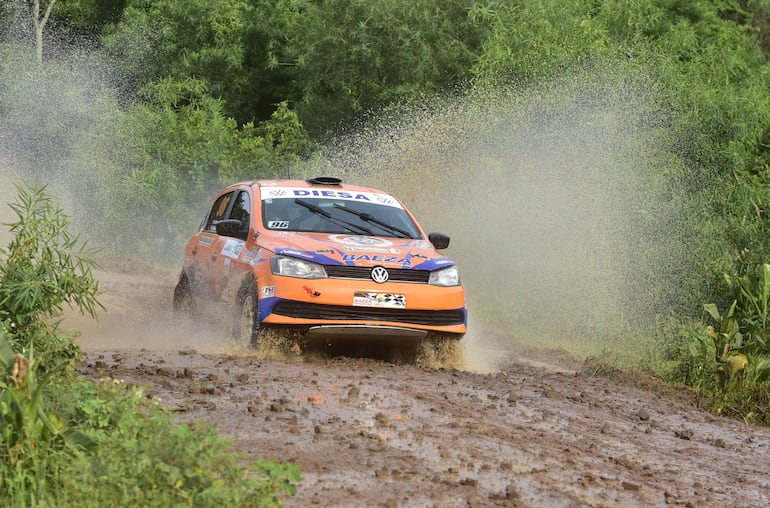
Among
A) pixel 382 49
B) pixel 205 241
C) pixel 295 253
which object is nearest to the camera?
pixel 295 253

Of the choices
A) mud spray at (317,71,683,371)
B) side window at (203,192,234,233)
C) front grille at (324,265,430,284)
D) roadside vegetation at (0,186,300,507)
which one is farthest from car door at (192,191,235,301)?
roadside vegetation at (0,186,300,507)

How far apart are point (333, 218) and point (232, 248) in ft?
3.21

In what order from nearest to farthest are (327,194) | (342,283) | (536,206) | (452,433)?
(452,433)
(342,283)
(327,194)
(536,206)

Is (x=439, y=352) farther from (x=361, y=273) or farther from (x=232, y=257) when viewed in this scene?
(x=232, y=257)

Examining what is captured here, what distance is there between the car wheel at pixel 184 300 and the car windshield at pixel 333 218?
1.64m

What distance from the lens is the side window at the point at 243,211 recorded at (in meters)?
11.9

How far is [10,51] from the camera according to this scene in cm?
3328

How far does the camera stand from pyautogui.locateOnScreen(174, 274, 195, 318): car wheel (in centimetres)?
1304

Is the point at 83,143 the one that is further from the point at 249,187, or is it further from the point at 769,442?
the point at 769,442

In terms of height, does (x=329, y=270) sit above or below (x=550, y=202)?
below

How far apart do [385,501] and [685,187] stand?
14071 millimetres

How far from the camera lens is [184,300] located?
1330cm

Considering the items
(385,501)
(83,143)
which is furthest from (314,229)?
(83,143)

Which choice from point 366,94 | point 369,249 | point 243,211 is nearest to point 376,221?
point 369,249
